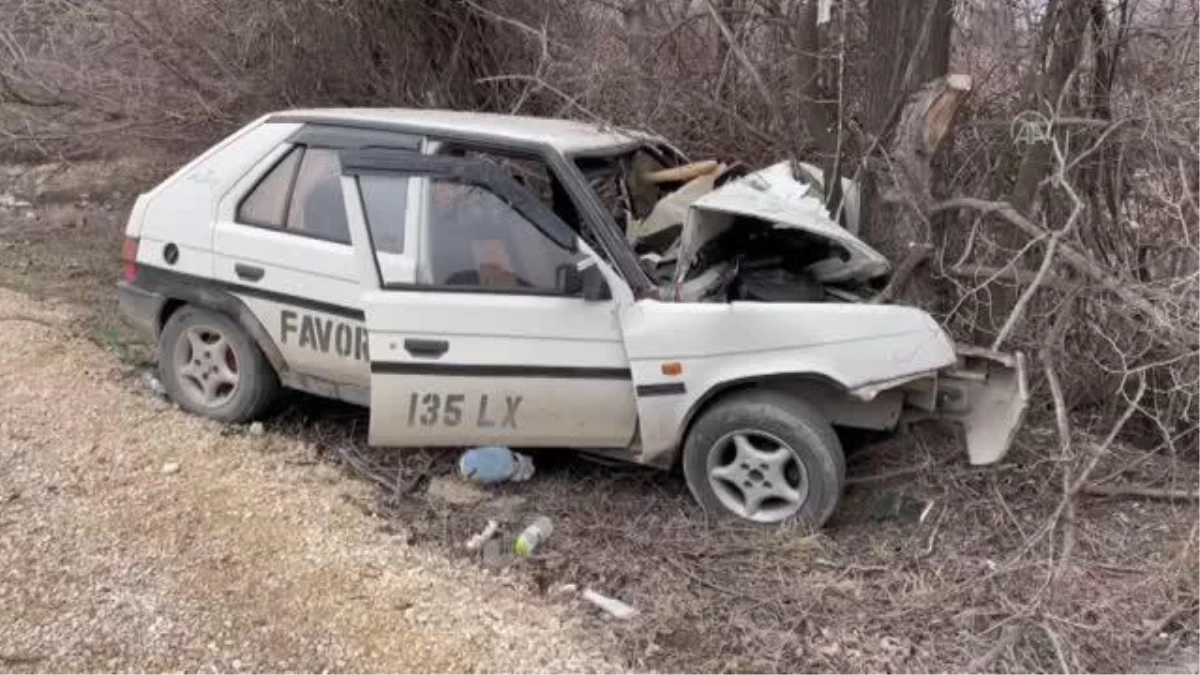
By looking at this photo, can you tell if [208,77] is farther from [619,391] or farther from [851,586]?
[851,586]

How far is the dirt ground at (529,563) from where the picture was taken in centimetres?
383

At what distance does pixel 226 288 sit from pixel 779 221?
256 cm

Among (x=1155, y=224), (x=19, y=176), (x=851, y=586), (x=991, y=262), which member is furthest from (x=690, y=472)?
(x=19, y=176)

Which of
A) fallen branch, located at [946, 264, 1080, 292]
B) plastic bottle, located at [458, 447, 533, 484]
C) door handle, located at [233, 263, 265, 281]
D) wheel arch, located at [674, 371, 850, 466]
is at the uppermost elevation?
fallen branch, located at [946, 264, 1080, 292]

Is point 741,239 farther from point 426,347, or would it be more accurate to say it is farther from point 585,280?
point 426,347

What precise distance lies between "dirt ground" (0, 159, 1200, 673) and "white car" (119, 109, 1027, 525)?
0.29 m

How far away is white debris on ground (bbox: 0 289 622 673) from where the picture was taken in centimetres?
377

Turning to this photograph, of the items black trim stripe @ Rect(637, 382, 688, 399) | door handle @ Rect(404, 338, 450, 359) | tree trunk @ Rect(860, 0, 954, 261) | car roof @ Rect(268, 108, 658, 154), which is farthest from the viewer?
tree trunk @ Rect(860, 0, 954, 261)

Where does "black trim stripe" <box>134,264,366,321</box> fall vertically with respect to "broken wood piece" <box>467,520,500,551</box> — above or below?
above

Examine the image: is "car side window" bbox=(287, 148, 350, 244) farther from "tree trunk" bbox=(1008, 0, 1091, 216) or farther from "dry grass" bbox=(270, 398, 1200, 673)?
"tree trunk" bbox=(1008, 0, 1091, 216)

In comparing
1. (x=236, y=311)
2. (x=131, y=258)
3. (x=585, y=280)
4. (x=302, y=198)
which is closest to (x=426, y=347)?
(x=585, y=280)

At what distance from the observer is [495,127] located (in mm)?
5094

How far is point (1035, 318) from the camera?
5414 mm

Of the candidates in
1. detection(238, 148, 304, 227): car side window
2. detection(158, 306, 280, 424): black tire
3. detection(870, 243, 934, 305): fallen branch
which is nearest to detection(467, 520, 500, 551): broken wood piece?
detection(158, 306, 280, 424): black tire
